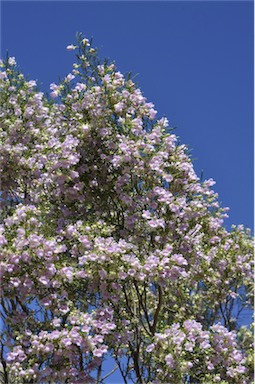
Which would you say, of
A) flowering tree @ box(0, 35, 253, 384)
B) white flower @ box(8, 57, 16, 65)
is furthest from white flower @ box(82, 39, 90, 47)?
white flower @ box(8, 57, 16, 65)

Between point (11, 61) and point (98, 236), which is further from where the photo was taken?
point (11, 61)

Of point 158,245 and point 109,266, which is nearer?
point 109,266

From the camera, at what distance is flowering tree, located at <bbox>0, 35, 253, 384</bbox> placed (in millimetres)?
5609

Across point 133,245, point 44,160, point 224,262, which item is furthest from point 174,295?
point 44,160

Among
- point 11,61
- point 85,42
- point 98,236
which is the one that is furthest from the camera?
point 11,61

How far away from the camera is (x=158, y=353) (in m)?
5.73

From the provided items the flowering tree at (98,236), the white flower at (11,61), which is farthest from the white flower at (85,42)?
the white flower at (11,61)

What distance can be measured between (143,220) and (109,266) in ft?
2.98

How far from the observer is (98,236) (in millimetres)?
5953

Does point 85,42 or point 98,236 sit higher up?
point 85,42

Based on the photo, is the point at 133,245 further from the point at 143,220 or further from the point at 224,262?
the point at 224,262

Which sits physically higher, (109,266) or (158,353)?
(109,266)

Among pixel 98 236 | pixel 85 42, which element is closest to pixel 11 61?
pixel 85 42

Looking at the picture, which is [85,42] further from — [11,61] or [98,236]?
[98,236]
